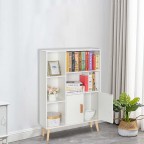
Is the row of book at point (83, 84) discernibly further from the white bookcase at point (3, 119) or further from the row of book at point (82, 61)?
the white bookcase at point (3, 119)

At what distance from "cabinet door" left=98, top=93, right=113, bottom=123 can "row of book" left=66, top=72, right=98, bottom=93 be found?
0.18 m

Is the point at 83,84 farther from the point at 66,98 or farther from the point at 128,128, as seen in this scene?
the point at 128,128

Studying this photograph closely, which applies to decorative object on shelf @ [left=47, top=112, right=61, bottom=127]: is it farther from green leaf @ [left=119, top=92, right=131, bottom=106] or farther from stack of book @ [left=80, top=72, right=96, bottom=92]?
green leaf @ [left=119, top=92, right=131, bottom=106]

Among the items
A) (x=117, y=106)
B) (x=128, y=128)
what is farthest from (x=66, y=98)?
(x=128, y=128)

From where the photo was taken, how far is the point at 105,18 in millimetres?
4887

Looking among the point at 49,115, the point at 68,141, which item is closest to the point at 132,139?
the point at 68,141

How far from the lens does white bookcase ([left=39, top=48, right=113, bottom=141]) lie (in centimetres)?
414

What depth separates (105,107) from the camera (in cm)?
445

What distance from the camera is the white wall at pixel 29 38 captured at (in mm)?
3965

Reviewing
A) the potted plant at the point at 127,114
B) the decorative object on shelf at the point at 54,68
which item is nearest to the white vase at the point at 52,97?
the decorative object on shelf at the point at 54,68

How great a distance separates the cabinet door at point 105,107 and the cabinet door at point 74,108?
0.31m

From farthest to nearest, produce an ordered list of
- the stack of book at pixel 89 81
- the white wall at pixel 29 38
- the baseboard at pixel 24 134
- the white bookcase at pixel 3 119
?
the stack of book at pixel 89 81 → the baseboard at pixel 24 134 → the white wall at pixel 29 38 → the white bookcase at pixel 3 119

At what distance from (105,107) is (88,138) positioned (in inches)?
20.3

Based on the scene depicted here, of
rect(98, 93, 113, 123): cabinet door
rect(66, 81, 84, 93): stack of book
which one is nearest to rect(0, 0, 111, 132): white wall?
rect(66, 81, 84, 93): stack of book
